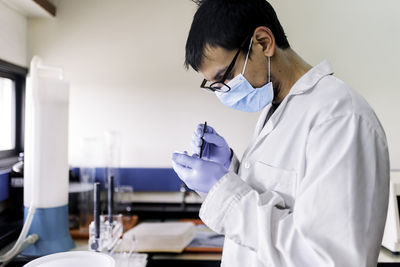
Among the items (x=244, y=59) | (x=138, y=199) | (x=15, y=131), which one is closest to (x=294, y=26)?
(x=244, y=59)

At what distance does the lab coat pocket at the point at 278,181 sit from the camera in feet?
2.90

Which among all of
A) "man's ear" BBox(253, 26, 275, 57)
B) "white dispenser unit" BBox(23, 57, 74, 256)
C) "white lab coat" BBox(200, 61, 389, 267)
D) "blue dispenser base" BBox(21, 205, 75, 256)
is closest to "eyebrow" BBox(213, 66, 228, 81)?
"man's ear" BBox(253, 26, 275, 57)

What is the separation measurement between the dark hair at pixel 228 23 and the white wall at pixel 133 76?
1209 mm

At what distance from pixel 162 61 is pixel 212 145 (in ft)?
3.40

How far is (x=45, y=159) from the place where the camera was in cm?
154

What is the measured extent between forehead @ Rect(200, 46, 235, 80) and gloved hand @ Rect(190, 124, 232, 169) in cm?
28

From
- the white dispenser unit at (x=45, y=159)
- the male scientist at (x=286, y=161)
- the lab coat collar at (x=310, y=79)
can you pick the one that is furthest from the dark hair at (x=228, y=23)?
the white dispenser unit at (x=45, y=159)

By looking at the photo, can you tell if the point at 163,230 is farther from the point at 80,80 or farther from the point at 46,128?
the point at 80,80

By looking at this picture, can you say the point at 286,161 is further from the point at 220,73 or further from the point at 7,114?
the point at 7,114

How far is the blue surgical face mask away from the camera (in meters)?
1.01

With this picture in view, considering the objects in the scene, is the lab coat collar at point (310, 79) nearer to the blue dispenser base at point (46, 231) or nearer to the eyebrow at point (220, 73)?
the eyebrow at point (220, 73)

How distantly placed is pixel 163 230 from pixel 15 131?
1.21 m

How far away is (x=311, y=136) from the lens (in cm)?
82

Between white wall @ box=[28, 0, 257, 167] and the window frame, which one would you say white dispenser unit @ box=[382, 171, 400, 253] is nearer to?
white wall @ box=[28, 0, 257, 167]
